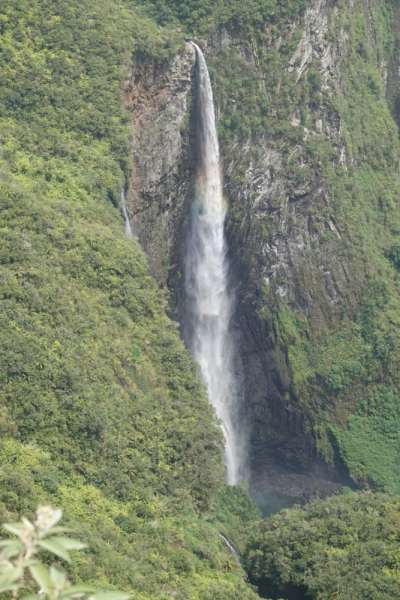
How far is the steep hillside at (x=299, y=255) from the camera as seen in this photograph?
33.5 m

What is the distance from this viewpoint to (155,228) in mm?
31062

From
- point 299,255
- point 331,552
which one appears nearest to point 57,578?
point 331,552

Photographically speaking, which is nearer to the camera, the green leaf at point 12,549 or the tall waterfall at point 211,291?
the green leaf at point 12,549

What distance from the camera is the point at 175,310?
32.6m

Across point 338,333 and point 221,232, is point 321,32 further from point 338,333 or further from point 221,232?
point 338,333

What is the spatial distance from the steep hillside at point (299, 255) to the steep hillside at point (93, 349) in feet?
14.3

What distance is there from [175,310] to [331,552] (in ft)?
48.4

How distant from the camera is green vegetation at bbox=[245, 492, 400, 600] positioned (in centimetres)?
1842

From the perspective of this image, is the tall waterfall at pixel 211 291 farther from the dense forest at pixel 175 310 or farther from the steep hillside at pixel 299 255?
the dense forest at pixel 175 310

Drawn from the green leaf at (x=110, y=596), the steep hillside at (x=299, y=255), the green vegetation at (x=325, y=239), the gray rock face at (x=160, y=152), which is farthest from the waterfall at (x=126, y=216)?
the green leaf at (x=110, y=596)

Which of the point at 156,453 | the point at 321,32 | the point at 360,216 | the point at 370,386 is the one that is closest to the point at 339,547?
the point at 156,453

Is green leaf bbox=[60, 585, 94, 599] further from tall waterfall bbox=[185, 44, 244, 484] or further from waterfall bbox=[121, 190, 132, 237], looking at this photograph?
tall waterfall bbox=[185, 44, 244, 484]

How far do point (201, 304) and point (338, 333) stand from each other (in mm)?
6495

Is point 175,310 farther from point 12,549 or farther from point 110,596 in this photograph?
point 110,596
